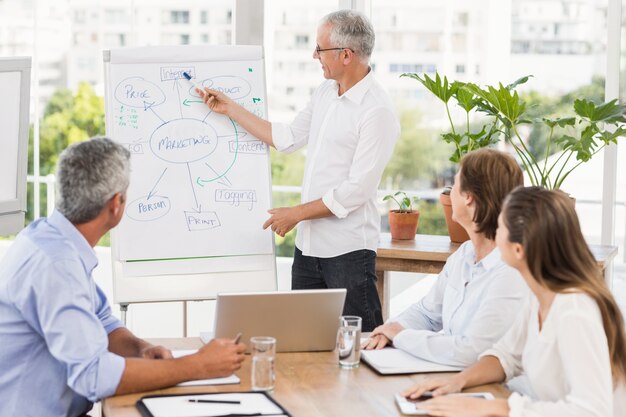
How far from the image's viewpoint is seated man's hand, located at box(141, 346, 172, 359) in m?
2.32

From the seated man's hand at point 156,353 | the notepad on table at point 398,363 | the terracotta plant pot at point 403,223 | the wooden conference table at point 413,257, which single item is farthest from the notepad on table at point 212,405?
the terracotta plant pot at point 403,223

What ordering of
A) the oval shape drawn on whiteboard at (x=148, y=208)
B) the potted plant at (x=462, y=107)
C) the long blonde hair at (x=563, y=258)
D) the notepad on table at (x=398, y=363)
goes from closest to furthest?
1. the long blonde hair at (x=563, y=258)
2. the notepad on table at (x=398, y=363)
3. the oval shape drawn on whiteboard at (x=148, y=208)
4. the potted plant at (x=462, y=107)

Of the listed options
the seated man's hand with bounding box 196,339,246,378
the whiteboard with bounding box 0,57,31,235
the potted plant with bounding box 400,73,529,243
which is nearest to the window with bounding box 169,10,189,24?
the potted plant with bounding box 400,73,529,243

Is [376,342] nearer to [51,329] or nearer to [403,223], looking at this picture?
[51,329]

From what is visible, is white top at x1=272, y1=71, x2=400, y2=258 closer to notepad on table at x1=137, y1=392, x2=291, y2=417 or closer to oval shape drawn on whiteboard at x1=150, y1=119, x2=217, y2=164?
oval shape drawn on whiteboard at x1=150, y1=119, x2=217, y2=164

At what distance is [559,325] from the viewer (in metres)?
1.95

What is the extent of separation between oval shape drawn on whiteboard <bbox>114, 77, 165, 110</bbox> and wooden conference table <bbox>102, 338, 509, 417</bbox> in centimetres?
136

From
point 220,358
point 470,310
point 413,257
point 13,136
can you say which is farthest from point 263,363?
point 413,257

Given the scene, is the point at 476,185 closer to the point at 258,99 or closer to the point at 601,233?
the point at 258,99

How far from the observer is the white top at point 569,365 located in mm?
1872

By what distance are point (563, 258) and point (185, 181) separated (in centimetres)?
176

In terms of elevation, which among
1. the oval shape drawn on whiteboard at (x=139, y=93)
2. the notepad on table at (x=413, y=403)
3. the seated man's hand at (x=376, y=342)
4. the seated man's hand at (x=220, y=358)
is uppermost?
the oval shape drawn on whiteboard at (x=139, y=93)

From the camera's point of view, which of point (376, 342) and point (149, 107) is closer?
point (376, 342)

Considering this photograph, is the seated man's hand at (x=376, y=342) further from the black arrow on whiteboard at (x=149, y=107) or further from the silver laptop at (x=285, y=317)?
the black arrow on whiteboard at (x=149, y=107)
